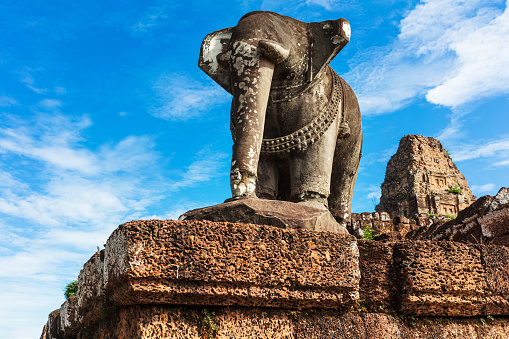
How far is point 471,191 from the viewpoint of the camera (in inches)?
1388

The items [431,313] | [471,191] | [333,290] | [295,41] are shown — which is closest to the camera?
[333,290]

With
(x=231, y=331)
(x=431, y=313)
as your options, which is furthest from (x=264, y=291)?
(x=431, y=313)

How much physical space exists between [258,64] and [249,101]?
11.1 inches

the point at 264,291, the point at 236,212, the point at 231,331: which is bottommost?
→ the point at 231,331

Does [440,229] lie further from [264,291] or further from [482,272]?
[264,291]

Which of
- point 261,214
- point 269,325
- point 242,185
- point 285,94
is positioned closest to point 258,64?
point 285,94

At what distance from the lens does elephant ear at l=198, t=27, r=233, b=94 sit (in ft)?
12.5

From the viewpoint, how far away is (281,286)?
2.76m

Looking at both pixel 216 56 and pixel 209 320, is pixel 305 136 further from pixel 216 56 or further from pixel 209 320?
pixel 209 320

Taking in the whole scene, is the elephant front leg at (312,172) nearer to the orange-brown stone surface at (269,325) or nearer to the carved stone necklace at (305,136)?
the carved stone necklace at (305,136)

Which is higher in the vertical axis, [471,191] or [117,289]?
[471,191]

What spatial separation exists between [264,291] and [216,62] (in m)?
1.92

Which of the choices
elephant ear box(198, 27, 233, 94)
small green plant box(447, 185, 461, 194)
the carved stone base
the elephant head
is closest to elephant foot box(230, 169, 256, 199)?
the elephant head

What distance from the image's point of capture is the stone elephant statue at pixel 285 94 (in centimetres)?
344
